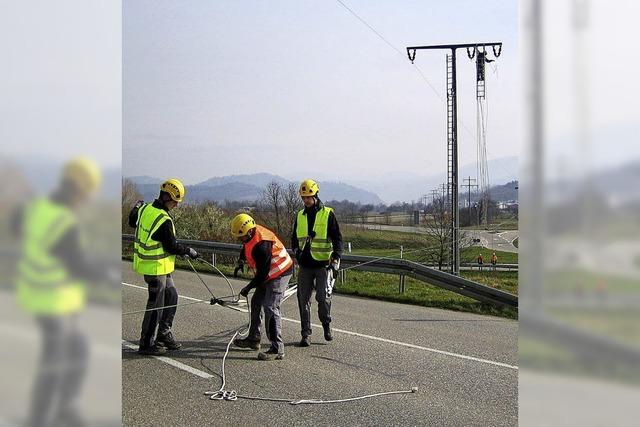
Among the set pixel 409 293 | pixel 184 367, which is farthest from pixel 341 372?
pixel 409 293

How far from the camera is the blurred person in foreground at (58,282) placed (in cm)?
194

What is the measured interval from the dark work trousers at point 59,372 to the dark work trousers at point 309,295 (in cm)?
469

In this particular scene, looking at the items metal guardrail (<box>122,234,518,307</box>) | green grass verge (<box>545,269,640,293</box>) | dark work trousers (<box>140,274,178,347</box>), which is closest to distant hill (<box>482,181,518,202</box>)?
metal guardrail (<box>122,234,518,307</box>)

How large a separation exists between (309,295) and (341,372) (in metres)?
1.47

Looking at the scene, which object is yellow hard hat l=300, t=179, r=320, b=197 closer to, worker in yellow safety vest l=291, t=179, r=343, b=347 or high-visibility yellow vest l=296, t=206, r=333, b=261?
worker in yellow safety vest l=291, t=179, r=343, b=347

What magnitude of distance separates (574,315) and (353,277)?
869cm

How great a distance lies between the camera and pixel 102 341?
2020 mm

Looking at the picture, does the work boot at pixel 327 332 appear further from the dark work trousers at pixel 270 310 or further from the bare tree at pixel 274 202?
the bare tree at pixel 274 202

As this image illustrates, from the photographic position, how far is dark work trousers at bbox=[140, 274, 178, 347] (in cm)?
612

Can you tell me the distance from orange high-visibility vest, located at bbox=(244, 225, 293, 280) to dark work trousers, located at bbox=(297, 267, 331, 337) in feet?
1.86

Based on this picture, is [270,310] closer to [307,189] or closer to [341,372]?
[341,372]

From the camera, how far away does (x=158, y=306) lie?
20.3 feet

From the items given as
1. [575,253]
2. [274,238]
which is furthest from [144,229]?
[575,253]

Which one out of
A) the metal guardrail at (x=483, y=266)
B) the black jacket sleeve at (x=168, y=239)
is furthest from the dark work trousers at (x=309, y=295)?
the metal guardrail at (x=483, y=266)
